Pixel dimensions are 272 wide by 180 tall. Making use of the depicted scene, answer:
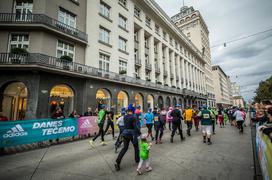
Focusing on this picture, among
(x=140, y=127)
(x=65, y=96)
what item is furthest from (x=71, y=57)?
(x=140, y=127)

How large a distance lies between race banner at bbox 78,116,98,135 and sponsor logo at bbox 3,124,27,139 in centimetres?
332

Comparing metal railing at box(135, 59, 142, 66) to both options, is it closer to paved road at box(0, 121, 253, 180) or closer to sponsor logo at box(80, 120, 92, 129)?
sponsor logo at box(80, 120, 92, 129)

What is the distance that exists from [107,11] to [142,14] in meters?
9.22

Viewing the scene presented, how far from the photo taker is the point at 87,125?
10758 mm

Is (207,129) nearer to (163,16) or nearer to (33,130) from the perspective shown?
(33,130)

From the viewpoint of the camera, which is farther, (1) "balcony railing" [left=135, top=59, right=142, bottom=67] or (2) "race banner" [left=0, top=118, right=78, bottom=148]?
(1) "balcony railing" [left=135, top=59, right=142, bottom=67]

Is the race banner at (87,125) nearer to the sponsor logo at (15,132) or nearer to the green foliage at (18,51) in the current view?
the sponsor logo at (15,132)

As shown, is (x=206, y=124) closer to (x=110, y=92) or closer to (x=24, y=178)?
(x=24, y=178)

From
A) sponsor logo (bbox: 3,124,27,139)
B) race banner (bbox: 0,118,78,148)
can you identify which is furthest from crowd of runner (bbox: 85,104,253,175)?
sponsor logo (bbox: 3,124,27,139)

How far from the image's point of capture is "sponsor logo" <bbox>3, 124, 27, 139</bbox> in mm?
7078

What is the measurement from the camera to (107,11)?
20500 mm

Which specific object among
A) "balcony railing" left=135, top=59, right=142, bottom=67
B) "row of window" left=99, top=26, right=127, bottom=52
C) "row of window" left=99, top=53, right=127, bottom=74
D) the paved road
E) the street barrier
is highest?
"row of window" left=99, top=26, right=127, bottom=52

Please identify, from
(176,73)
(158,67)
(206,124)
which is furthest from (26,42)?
(176,73)

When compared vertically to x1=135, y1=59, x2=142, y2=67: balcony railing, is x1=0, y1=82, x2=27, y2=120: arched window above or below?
below
